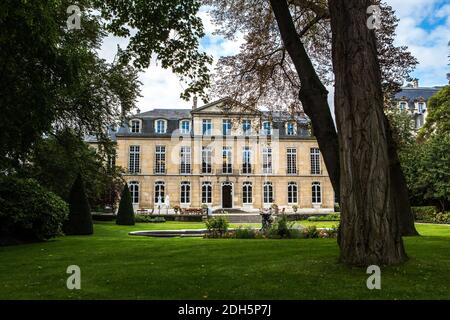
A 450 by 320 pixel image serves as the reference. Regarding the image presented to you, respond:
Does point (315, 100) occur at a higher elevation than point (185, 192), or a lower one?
higher

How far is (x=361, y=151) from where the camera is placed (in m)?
5.75

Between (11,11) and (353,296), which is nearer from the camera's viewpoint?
(353,296)

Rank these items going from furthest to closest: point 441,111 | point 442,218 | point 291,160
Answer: point 291,160
point 441,111
point 442,218

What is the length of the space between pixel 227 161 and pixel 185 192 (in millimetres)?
5255

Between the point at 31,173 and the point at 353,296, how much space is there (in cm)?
1928

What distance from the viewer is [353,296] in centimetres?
452

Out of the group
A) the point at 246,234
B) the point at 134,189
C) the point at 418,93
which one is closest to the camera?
the point at 246,234

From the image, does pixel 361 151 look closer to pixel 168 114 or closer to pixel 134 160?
pixel 134 160

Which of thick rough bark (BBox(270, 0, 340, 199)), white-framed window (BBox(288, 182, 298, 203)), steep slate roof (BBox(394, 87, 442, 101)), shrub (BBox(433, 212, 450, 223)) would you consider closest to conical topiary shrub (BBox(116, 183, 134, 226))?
shrub (BBox(433, 212, 450, 223))

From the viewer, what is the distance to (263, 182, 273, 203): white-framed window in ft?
143

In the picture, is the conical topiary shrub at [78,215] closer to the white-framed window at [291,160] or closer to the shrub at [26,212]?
the shrub at [26,212]

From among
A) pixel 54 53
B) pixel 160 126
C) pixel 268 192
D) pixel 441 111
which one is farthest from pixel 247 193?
pixel 54 53
